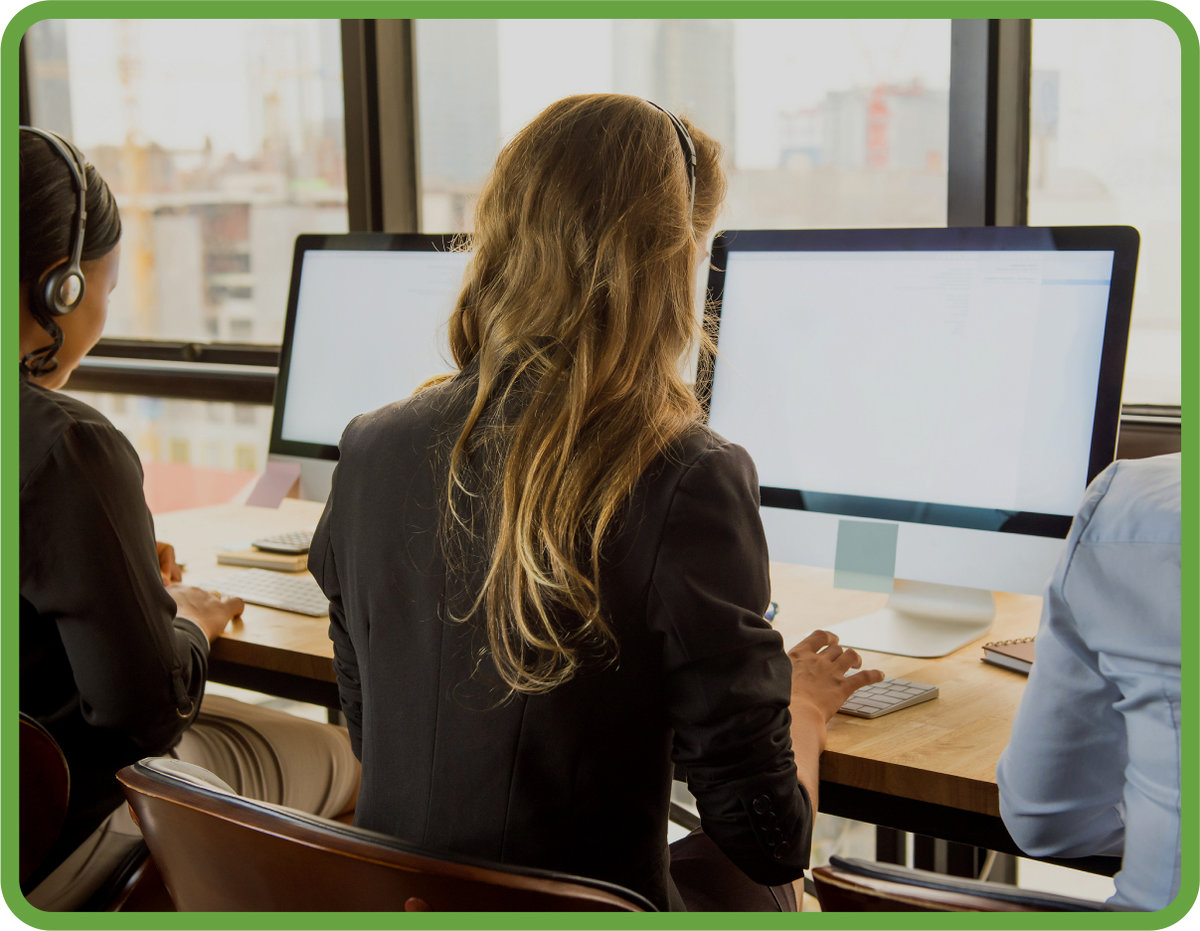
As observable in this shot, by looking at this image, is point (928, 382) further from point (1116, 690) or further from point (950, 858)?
point (950, 858)

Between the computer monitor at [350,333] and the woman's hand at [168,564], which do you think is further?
the computer monitor at [350,333]

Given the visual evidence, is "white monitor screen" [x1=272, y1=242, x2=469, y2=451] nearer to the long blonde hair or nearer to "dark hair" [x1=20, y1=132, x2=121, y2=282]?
"dark hair" [x1=20, y1=132, x2=121, y2=282]

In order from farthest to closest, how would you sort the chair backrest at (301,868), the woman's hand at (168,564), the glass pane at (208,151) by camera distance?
the glass pane at (208,151)
the woman's hand at (168,564)
the chair backrest at (301,868)

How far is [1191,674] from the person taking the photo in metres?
0.77

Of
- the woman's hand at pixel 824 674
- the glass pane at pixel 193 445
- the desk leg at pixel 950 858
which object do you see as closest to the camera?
the woman's hand at pixel 824 674

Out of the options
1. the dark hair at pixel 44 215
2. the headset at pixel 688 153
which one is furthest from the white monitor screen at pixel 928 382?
the dark hair at pixel 44 215

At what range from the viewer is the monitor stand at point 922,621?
1.35 metres

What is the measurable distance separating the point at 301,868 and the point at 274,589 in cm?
90

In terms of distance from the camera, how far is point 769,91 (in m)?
2.18

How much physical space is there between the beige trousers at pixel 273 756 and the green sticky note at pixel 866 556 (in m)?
0.72

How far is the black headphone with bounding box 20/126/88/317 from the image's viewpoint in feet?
4.10

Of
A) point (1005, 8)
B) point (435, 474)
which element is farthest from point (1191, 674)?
point (1005, 8)

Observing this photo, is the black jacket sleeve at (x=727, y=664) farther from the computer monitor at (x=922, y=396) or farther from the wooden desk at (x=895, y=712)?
the computer monitor at (x=922, y=396)

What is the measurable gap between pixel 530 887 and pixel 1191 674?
44 cm
